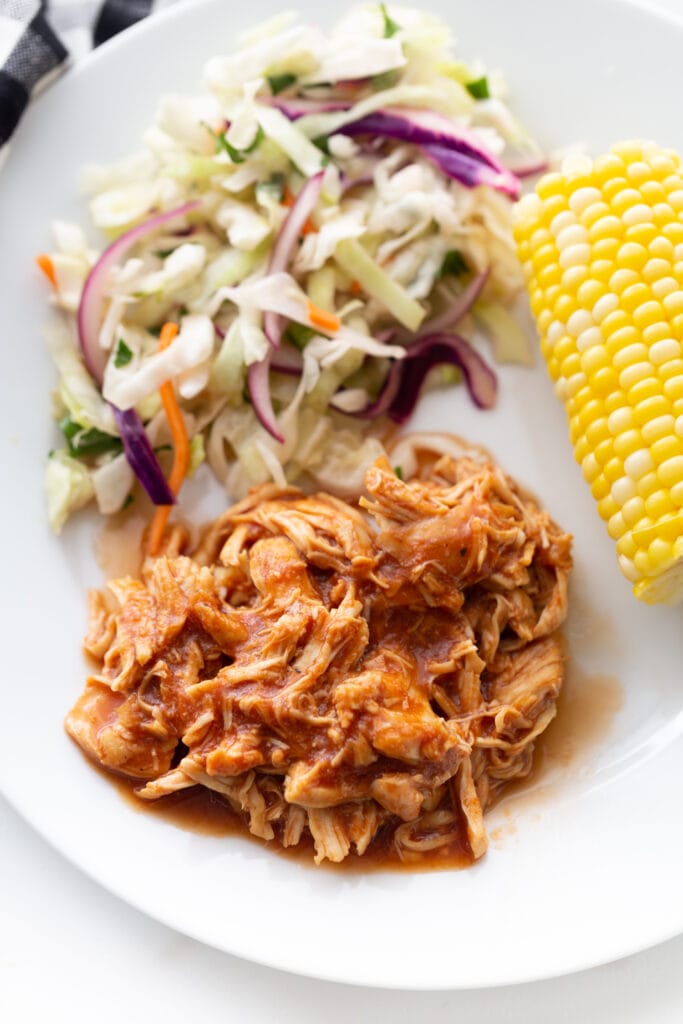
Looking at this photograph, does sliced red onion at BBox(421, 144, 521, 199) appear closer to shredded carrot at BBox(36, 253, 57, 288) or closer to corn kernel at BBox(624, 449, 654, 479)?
corn kernel at BBox(624, 449, 654, 479)

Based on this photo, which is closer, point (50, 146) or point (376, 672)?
point (376, 672)

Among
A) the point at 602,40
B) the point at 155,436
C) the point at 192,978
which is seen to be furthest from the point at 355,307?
the point at 192,978

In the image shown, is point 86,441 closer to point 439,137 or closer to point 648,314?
point 439,137

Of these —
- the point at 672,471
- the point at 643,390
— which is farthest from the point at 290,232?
the point at 672,471

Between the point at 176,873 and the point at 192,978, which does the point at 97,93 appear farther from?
the point at 192,978

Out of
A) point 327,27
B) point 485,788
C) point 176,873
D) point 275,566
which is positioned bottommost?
point 485,788
